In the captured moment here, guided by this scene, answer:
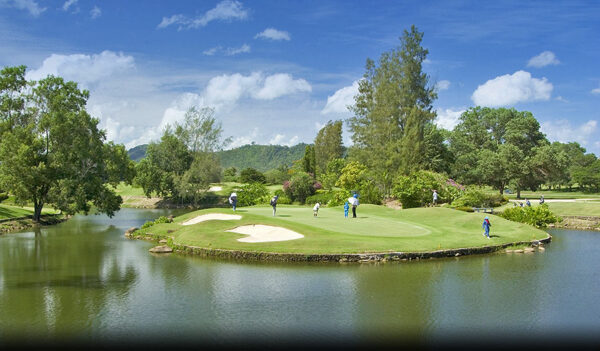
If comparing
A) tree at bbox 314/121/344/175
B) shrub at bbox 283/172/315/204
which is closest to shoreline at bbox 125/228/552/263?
shrub at bbox 283/172/315/204

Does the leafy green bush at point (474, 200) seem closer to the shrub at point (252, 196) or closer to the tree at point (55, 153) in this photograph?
the shrub at point (252, 196)

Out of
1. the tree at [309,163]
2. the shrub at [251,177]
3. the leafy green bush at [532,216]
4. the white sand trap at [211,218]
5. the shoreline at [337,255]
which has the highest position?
the tree at [309,163]

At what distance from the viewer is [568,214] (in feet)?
156

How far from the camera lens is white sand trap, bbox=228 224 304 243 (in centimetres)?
2883

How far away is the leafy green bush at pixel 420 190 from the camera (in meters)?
53.1

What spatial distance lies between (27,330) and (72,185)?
→ 1372 inches

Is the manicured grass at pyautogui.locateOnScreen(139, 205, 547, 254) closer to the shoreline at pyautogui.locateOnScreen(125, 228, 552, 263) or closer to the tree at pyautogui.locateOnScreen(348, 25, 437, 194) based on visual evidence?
the shoreline at pyautogui.locateOnScreen(125, 228, 552, 263)

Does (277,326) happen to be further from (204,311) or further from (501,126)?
(501,126)

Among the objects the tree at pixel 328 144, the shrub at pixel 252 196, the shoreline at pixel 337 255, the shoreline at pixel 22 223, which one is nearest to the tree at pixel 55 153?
the shoreline at pixel 22 223

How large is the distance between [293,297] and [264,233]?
12.3 meters

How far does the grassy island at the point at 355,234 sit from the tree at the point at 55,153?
12721 millimetres

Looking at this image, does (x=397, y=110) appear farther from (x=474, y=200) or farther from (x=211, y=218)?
(x=211, y=218)

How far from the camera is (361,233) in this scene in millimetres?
30281

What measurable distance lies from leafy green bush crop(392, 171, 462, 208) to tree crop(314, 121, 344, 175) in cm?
5300
